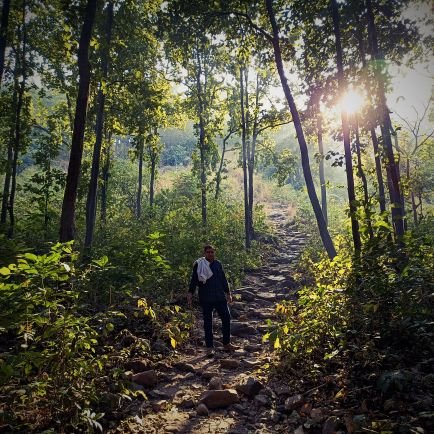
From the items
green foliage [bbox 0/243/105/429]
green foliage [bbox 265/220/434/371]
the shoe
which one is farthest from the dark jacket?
green foliage [bbox 0/243/105/429]

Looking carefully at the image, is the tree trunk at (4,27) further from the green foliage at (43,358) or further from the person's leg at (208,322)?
the person's leg at (208,322)

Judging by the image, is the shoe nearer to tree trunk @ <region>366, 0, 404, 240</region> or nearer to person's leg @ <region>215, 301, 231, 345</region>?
person's leg @ <region>215, 301, 231, 345</region>

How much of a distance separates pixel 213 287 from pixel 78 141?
457cm

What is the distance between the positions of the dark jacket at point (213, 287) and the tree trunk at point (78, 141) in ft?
10.3

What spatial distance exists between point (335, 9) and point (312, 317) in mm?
8728

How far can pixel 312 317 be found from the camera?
6109 mm

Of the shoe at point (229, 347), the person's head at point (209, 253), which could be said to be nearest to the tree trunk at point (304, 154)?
the person's head at point (209, 253)

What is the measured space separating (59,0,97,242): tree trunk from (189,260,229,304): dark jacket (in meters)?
3.13

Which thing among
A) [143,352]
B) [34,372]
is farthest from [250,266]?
[34,372]

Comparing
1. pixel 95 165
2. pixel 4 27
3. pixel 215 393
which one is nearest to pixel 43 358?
pixel 215 393

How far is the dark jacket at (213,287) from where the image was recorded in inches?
272

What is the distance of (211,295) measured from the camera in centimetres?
690

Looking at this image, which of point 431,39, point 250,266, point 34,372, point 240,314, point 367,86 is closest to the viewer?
point 34,372

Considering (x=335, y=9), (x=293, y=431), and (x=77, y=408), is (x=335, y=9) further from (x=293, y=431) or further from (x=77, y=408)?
(x=77, y=408)
